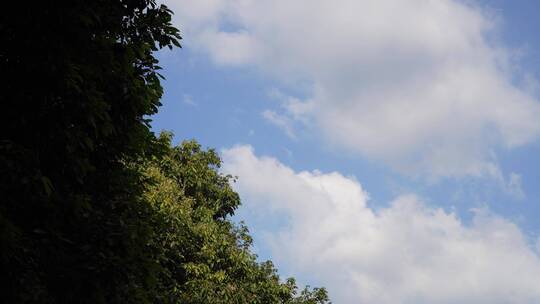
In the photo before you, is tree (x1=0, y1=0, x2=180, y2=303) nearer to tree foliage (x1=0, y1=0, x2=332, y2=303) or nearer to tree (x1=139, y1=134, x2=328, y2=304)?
tree foliage (x1=0, y1=0, x2=332, y2=303)

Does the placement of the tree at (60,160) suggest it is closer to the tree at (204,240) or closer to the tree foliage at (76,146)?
the tree foliage at (76,146)

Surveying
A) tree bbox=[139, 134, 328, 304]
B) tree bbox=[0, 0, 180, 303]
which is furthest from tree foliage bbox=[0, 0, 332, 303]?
tree bbox=[139, 134, 328, 304]

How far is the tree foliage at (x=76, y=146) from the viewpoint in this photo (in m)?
5.95

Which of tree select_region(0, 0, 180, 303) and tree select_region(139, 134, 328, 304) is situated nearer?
tree select_region(0, 0, 180, 303)

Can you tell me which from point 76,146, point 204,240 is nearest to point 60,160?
point 76,146

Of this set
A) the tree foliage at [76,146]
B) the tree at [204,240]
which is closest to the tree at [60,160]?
the tree foliage at [76,146]

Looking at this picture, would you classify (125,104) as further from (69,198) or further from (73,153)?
(69,198)

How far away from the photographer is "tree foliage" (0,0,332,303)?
234 inches

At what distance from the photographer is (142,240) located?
288 inches

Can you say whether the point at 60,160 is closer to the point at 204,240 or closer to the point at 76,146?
the point at 76,146

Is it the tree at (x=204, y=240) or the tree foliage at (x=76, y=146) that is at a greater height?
the tree at (x=204, y=240)

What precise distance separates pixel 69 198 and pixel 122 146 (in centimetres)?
162

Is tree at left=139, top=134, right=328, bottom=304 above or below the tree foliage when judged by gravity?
→ above

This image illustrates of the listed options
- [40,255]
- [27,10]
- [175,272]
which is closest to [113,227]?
[40,255]
